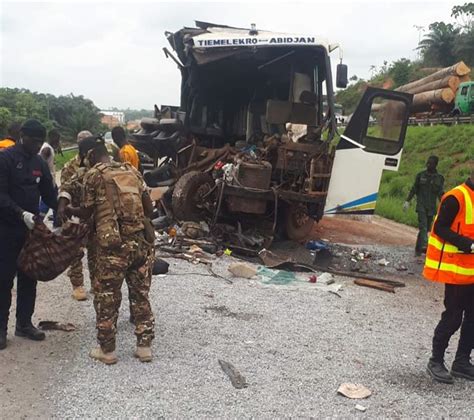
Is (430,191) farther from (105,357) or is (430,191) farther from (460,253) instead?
(105,357)

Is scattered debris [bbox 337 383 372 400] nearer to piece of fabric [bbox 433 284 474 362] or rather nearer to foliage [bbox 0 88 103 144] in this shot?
piece of fabric [bbox 433 284 474 362]

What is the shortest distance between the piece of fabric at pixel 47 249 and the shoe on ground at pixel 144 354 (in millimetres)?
875

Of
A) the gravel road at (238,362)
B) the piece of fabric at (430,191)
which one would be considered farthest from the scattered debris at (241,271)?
the piece of fabric at (430,191)

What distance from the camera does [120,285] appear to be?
3.95m

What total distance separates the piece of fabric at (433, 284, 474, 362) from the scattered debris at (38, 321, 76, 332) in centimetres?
287

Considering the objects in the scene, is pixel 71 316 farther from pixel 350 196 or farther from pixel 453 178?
pixel 453 178

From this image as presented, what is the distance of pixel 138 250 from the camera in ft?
13.1

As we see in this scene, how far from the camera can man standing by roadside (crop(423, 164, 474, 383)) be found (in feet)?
12.8

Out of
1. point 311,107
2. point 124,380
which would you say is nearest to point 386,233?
point 311,107

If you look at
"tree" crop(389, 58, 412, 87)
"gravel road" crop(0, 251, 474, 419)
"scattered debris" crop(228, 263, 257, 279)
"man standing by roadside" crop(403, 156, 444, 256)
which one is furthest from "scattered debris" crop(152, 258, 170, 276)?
"tree" crop(389, 58, 412, 87)

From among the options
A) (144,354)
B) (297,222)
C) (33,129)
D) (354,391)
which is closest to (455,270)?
(354,391)

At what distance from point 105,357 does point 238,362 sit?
0.95 metres

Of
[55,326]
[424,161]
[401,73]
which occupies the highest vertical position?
[401,73]

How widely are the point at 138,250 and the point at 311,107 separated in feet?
17.8
